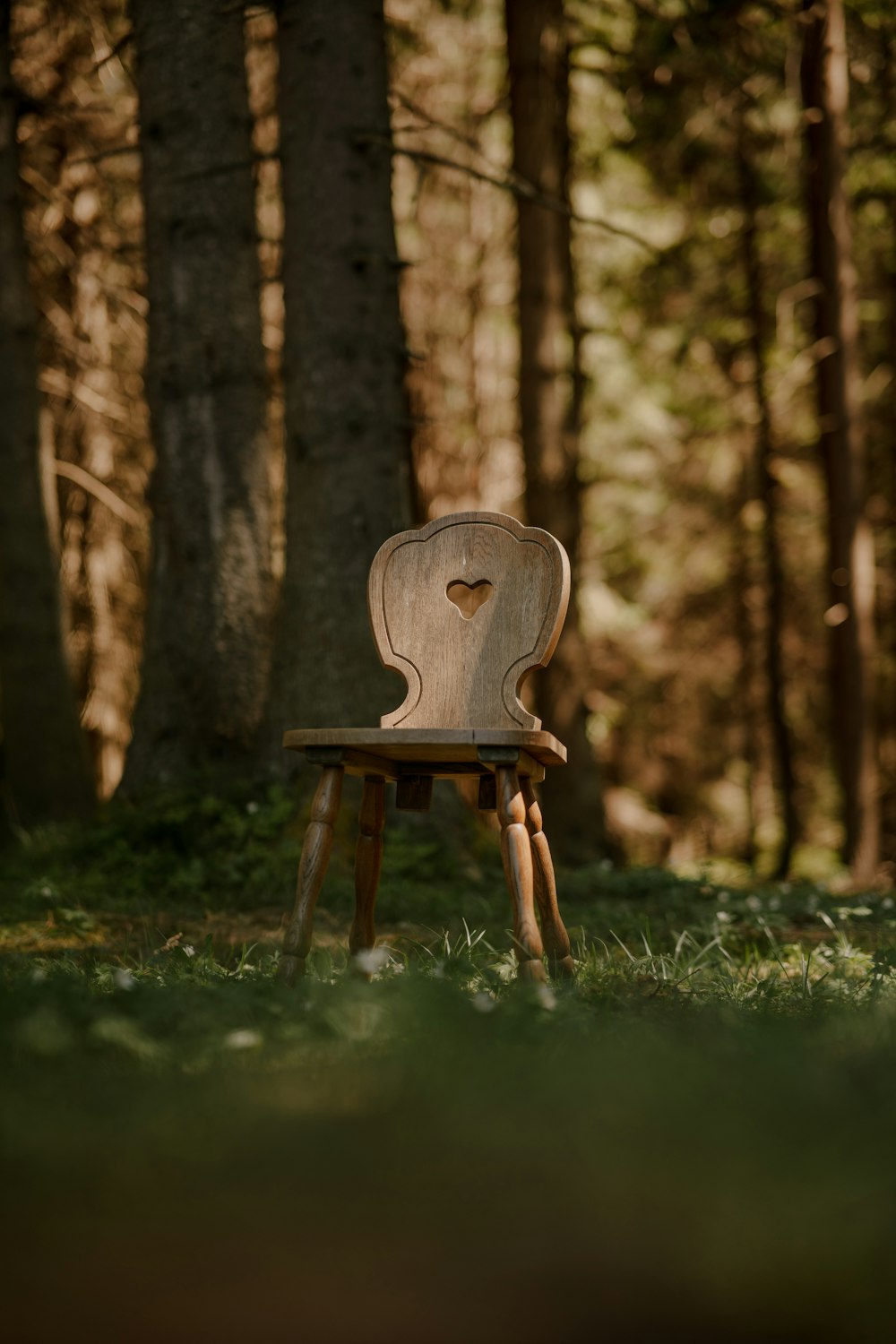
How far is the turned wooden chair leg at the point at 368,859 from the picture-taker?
429 centimetres

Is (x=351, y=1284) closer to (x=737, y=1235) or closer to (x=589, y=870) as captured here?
(x=737, y=1235)

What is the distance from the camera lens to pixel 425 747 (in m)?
3.70

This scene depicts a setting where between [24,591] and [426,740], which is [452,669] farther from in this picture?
[24,591]

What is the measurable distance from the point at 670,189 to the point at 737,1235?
14546 mm

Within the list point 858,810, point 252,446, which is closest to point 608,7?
point 252,446

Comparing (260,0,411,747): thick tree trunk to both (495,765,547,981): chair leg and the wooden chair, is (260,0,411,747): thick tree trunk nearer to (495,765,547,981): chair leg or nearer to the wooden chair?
the wooden chair

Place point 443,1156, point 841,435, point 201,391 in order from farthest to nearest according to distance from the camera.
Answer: point 841,435, point 201,391, point 443,1156

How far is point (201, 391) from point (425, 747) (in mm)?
4282

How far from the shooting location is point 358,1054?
2.62 m

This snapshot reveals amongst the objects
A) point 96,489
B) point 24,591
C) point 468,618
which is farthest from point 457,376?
point 468,618

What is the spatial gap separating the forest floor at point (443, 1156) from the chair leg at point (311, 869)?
109mm

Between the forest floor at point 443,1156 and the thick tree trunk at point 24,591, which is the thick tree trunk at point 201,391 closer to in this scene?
the thick tree trunk at point 24,591

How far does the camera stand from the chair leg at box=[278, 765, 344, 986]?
366 cm

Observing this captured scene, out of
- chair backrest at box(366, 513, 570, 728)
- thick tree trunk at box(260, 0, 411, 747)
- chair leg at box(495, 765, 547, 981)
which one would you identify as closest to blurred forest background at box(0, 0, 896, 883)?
thick tree trunk at box(260, 0, 411, 747)
